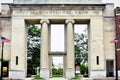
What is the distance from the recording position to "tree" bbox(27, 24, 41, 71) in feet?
198

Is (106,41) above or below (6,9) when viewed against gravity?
below

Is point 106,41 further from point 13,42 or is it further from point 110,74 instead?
point 13,42

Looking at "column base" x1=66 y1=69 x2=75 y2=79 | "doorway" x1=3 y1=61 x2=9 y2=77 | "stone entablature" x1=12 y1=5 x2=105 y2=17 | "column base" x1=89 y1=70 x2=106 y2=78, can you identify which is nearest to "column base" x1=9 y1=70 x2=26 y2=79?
"doorway" x1=3 y1=61 x2=9 y2=77

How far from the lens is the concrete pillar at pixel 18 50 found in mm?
37625

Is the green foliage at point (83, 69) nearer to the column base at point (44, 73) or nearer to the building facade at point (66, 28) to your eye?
the building facade at point (66, 28)

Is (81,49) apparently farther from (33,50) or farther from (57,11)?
(57,11)

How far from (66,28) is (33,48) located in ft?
76.8

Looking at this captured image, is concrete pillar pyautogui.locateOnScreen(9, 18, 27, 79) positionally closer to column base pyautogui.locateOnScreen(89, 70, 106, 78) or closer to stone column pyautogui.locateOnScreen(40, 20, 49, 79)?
stone column pyautogui.locateOnScreen(40, 20, 49, 79)

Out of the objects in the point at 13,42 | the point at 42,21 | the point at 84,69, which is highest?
the point at 42,21

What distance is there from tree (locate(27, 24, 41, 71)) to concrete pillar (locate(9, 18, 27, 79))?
21355 millimetres

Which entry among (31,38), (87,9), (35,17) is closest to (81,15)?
(87,9)

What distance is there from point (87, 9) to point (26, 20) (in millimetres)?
8900

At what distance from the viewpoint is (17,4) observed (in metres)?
38.6

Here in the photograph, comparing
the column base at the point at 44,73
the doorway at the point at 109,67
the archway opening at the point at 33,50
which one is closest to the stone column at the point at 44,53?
the column base at the point at 44,73
